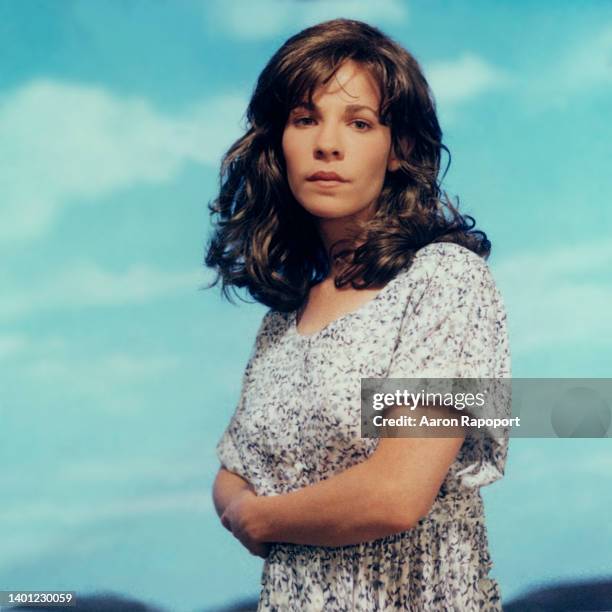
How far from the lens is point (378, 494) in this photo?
1.10m

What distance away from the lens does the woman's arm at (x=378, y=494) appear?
3.61 ft

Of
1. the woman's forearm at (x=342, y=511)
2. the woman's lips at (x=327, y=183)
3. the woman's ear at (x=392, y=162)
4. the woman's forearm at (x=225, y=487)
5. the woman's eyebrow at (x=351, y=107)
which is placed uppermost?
the woman's eyebrow at (x=351, y=107)

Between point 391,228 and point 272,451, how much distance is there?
0.31m

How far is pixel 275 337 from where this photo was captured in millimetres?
1422

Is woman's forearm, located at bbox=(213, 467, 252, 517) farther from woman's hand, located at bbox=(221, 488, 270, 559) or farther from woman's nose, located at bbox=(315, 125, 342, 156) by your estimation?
woman's nose, located at bbox=(315, 125, 342, 156)

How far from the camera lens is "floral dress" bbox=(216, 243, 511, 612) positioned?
117cm

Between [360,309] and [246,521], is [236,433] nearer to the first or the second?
[246,521]

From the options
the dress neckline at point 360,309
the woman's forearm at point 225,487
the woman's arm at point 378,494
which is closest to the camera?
the woman's arm at point 378,494

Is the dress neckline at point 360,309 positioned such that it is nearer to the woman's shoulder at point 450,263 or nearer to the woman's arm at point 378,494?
the woman's shoulder at point 450,263

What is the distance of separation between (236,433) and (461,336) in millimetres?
374

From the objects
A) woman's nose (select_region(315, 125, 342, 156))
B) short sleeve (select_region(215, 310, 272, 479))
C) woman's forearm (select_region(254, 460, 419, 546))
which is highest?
woman's nose (select_region(315, 125, 342, 156))

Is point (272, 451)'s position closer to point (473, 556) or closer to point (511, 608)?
point (473, 556)

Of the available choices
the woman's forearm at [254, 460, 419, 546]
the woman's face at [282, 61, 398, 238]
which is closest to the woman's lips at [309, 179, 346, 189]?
the woman's face at [282, 61, 398, 238]

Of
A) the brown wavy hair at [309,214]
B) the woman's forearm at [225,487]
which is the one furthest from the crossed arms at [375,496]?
the brown wavy hair at [309,214]
